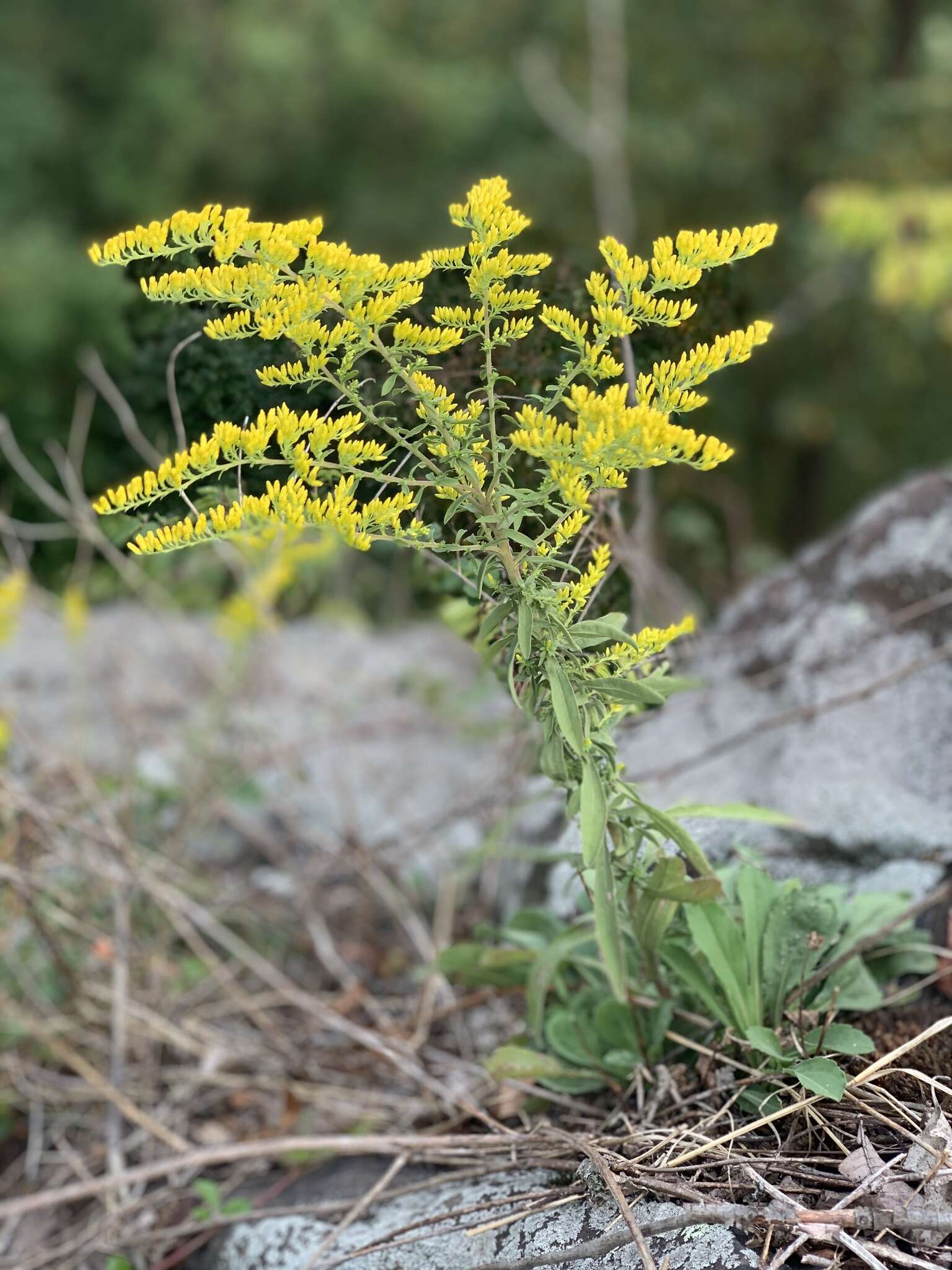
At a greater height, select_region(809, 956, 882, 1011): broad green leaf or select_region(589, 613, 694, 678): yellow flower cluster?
select_region(589, 613, 694, 678): yellow flower cluster

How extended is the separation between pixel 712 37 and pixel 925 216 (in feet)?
12.0

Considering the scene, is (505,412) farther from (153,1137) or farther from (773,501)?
(773,501)

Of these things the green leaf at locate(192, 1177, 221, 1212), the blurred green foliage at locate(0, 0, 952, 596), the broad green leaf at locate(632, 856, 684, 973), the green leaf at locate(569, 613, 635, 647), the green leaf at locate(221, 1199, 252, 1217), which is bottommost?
the green leaf at locate(221, 1199, 252, 1217)

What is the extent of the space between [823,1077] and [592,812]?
42 cm

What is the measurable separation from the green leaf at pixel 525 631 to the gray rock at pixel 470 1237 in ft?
2.14

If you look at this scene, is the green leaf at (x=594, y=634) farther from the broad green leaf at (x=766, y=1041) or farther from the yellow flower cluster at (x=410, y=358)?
the broad green leaf at (x=766, y=1041)

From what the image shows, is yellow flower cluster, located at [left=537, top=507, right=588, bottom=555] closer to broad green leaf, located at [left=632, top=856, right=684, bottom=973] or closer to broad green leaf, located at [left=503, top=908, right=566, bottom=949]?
broad green leaf, located at [left=632, top=856, right=684, bottom=973]

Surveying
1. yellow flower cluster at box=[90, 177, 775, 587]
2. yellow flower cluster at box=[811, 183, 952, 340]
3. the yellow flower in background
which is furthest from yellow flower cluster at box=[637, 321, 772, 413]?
yellow flower cluster at box=[811, 183, 952, 340]

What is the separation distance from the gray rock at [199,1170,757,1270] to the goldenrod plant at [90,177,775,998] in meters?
0.27

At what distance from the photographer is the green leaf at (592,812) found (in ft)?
4.20

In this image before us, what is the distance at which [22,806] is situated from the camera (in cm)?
207

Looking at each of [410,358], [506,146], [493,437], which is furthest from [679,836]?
[506,146]

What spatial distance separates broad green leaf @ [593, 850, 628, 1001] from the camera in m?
1.40

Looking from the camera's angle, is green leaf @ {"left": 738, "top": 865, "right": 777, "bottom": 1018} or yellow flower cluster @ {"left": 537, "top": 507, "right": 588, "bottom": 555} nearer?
yellow flower cluster @ {"left": 537, "top": 507, "right": 588, "bottom": 555}
